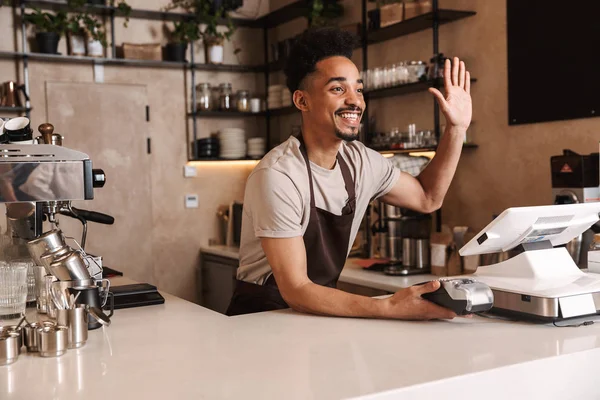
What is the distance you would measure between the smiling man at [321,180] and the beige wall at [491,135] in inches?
47.1

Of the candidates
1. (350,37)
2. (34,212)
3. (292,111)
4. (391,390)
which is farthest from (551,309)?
(292,111)

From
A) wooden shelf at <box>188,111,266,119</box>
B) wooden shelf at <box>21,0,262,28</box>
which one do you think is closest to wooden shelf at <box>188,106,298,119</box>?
wooden shelf at <box>188,111,266,119</box>

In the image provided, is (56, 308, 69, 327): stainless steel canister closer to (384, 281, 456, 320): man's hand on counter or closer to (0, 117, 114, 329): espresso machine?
(0, 117, 114, 329): espresso machine

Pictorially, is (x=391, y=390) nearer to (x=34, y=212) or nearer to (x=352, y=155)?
(x=352, y=155)

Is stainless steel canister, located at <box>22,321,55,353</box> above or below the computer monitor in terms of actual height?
below

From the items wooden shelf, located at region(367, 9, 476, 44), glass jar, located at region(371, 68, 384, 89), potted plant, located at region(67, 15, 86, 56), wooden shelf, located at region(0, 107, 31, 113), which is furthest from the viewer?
potted plant, located at region(67, 15, 86, 56)

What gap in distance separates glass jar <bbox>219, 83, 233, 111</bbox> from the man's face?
3.24 metres

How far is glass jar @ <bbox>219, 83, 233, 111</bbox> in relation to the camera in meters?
5.60

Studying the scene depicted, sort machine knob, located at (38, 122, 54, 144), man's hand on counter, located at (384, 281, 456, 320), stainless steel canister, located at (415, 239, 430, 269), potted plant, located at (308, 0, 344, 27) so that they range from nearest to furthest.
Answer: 1. man's hand on counter, located at (384, 281, 456, 320)
2. machine knob, located at (38, 122, 54, 144)
3. stainless steel canister, located at (415, 239, 430, 269)
4. potted plant, located at (308, 0, 344, 27)

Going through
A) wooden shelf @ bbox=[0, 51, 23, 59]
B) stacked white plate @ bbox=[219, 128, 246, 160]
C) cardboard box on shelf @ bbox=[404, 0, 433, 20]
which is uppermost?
cardboard box on shelf @ bbox=[404, 0, 433, 20]

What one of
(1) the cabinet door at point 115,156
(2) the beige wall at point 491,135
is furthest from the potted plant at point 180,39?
(2) the beige wall at point 491,135

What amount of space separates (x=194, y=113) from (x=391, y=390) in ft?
14.4

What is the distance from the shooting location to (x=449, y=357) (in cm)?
157

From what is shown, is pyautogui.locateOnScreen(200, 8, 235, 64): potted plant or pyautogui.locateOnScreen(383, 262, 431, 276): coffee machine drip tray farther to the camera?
pyautogui.locateOnScreen(200, 8, 235, 64): potted plant
